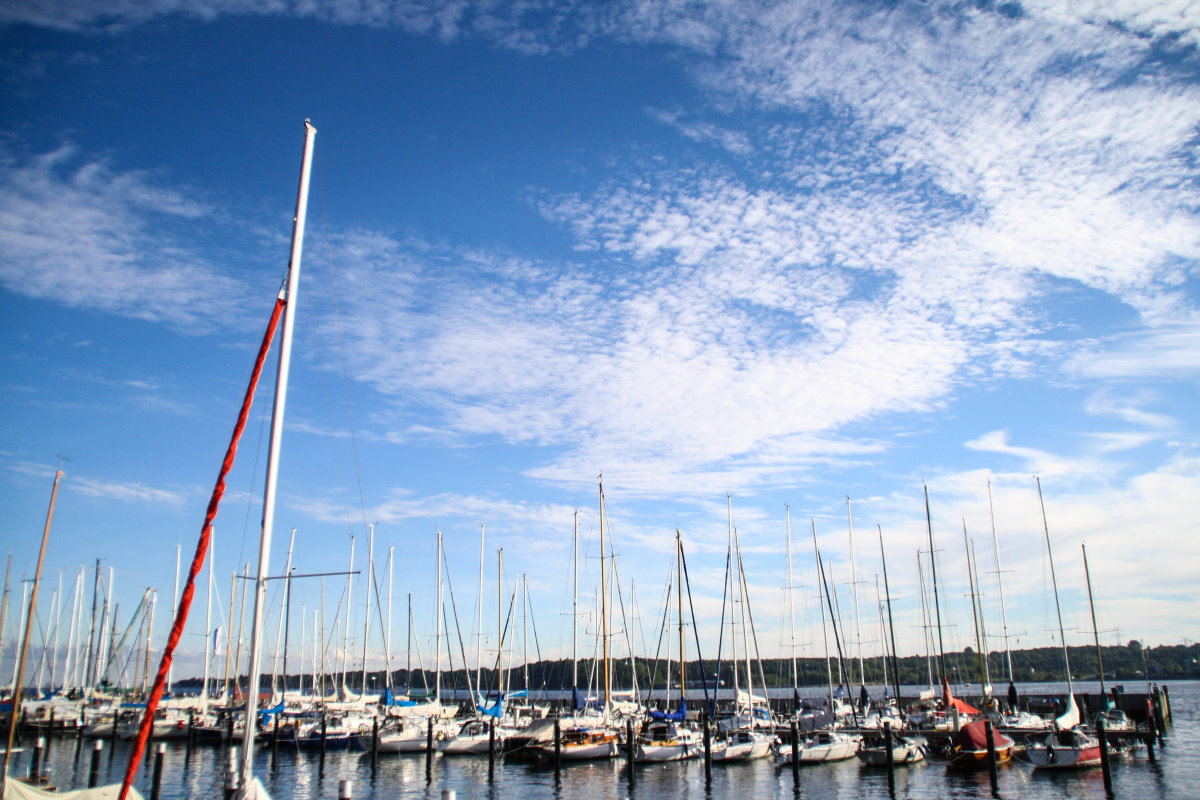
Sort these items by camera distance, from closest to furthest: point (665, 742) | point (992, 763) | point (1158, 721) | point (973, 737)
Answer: point (992, 763), point (973, 737), point (665, 742), point (1158, 721)

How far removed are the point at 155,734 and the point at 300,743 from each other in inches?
524

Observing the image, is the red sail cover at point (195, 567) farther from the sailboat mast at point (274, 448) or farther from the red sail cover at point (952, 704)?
the red sail cover at point (952, 704)

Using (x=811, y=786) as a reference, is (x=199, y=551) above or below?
above

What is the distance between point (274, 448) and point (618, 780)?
105ft

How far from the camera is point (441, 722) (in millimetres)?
52406

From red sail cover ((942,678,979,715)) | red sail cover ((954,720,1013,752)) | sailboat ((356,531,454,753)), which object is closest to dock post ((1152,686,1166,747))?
red sail cover ((942,678,979,715))

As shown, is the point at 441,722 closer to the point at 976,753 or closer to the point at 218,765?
the point at 218,765

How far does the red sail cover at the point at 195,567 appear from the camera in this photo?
14077 mm

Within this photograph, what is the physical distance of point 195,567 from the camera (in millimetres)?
15070

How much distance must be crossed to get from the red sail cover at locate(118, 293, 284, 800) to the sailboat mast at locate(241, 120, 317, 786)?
0.59m

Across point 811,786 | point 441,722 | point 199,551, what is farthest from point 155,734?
point 199,551

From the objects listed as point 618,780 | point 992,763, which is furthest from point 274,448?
point 992,763

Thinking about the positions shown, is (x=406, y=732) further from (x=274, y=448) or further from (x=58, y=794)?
(x=274, y=448)

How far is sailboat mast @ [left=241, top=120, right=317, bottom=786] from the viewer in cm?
1452
